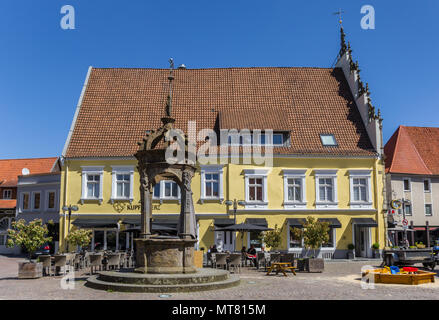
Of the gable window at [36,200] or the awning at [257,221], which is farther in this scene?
the gable window at [36,200]

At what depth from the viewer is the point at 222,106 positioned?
3522cm

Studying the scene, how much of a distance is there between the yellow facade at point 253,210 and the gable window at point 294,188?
27 cm

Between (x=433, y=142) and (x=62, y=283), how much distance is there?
4288cm

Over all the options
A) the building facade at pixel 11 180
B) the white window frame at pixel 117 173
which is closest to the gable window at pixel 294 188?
the white window frame at pixel 117 173

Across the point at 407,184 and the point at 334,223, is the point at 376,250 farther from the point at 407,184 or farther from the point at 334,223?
the point at 407,184

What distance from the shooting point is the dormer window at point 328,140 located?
33.1 m

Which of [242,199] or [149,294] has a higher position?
[242,199]

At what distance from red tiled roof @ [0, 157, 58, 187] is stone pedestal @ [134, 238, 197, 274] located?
35.0m

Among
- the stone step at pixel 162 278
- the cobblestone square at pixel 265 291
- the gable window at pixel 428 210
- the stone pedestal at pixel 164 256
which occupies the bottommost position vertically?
the cobblestone square at pixel 265 291

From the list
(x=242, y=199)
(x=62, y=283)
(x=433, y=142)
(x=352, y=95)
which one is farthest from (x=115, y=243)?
(x=433, y=142)

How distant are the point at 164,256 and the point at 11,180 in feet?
116

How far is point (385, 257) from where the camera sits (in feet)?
75.6

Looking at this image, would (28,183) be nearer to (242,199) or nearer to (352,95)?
(242,199)

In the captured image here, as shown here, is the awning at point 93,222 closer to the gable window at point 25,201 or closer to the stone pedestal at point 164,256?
the gable window at point 25,201
